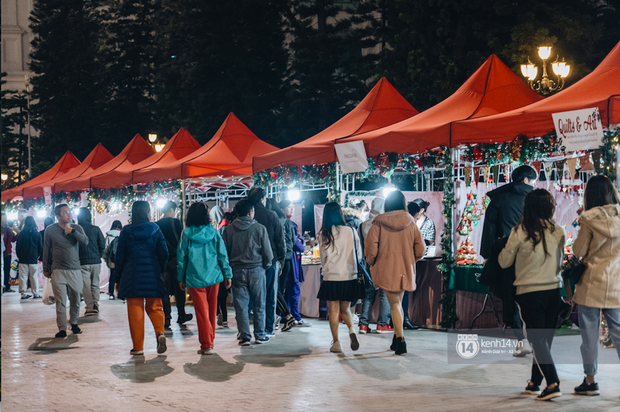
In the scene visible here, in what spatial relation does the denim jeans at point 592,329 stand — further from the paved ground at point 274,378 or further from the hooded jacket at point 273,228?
the hooded jacket at point 273,228

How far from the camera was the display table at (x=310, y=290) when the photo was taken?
37.6 feet

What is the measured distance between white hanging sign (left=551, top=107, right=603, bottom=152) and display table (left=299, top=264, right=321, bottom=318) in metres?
4.80

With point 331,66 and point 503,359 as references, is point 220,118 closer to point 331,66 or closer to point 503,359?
point 331,66

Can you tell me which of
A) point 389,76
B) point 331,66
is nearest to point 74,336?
point 389,76

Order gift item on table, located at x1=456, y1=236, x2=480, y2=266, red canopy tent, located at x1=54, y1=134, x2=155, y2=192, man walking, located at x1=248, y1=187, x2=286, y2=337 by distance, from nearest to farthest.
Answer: man walking, located at x1=248, y1=187, x2=286, y2=337
gift item on table, located at x1=456, y1=236, x2=480, y2=266
red canopy tent, located at x1=54, y1=134, x2=155, y2=192

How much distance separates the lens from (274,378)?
21.9ft

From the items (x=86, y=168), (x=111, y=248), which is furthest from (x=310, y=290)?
(x=86, y=168)

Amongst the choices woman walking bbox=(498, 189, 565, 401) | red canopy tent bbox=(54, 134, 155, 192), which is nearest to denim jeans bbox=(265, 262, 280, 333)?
woman walking bbox=(498, 189, 565, 401)

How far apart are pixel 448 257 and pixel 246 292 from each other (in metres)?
2.74

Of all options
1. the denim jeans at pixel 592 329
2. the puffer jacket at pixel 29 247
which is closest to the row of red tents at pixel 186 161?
the puffer jacket at pixel 29 247

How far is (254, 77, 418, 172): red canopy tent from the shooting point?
11.3 m

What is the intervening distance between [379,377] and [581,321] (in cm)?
188

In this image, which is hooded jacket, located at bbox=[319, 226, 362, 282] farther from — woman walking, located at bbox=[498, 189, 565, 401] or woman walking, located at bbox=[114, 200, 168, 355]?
woman walking, located at bbox=[498, 189, 565, 401]

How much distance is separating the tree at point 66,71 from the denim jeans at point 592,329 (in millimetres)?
42989
